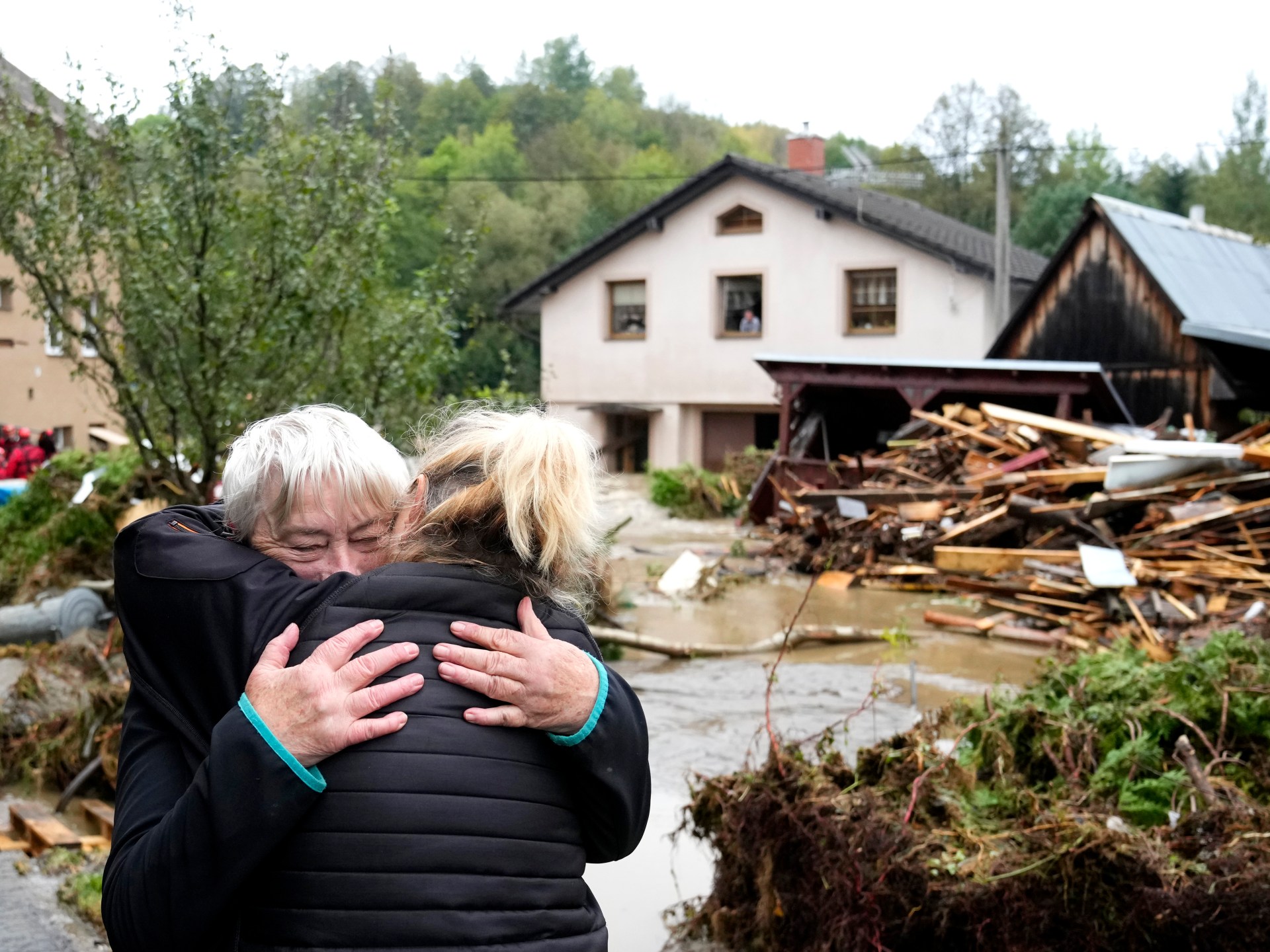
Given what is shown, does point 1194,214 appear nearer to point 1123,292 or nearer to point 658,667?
point 1123,292

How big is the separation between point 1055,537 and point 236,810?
13.3 meters

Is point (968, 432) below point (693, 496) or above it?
above

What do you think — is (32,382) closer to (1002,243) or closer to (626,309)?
(626,309)

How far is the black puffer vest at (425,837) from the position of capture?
169cm

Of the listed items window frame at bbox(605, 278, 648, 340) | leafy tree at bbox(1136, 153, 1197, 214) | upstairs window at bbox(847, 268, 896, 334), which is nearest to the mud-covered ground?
upstairs window at bbox(847, 268, 896, 334)

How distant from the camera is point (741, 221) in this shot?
104ft

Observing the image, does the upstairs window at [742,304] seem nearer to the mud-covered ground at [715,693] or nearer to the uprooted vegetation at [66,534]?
the mud-covered ground at [715,693]

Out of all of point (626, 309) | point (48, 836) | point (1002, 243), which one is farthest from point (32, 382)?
point (48, 836)

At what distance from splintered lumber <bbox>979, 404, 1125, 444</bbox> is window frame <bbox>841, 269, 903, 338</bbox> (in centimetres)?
1185

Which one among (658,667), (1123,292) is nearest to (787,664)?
(658,667)

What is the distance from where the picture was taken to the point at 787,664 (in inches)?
423

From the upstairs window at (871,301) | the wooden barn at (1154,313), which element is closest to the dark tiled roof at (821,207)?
the upstairs window at (871,301)

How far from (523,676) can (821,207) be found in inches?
→ 1161

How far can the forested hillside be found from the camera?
1991 inches
